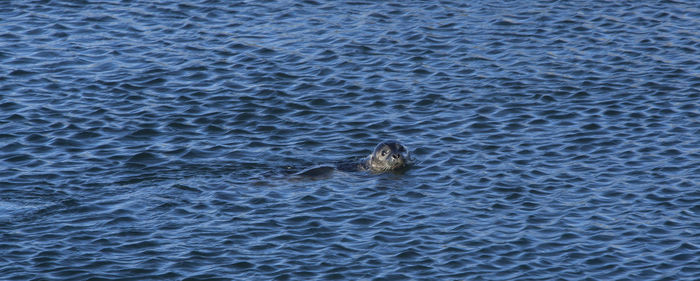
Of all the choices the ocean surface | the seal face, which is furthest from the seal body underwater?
the ocean surface

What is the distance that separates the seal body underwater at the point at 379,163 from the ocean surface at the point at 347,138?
22 cm

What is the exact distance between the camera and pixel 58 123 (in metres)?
26.4

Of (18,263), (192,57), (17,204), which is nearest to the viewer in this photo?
(18,263)

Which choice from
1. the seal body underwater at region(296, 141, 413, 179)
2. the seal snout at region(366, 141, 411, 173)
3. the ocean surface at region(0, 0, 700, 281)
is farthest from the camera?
the seal snout at region(366, 141, 411, 173)

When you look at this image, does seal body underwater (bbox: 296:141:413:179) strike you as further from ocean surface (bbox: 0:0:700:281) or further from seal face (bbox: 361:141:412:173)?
ocean surface (bbox: 0:0:700:281)

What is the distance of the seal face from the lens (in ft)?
78.6

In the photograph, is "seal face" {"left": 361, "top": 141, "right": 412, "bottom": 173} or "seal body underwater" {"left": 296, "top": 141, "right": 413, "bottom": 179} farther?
"seal face" {"left": 361, "top": 141, "right": 412, "bottom": 173}

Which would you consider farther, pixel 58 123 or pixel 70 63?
pixel 70 63

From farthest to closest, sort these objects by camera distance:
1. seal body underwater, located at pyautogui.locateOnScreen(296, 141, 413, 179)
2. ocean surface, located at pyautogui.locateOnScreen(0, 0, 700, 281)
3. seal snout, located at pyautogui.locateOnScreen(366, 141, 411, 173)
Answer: seal snout, located at pyautogui.locateOnScreen(366, 141, 411, 173), seal body underwater, located at pyautogui.locateOnScreen(296, 141, 413, 179), ocean surface, located at pyautogui.locateOnScreen(0, 0, 700, 281)

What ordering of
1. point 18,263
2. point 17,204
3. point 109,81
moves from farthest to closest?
point 109,81, point 17,204, point 18,263

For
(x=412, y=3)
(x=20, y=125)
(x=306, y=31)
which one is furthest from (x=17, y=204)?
(x=412, y=3)

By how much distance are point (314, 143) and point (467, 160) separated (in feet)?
11.8

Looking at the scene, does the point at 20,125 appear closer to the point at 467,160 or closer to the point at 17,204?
the point at 17,204

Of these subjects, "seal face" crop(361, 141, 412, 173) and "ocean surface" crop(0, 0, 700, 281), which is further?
"seal face" crop(361, 141, 412, 173)
